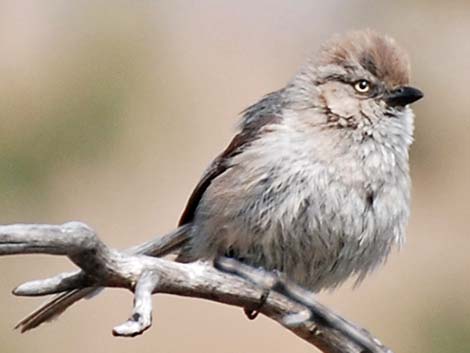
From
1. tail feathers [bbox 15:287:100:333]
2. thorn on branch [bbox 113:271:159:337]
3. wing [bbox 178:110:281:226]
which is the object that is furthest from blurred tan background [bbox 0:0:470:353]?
thorn on branch [bbox 113:271:159:337]

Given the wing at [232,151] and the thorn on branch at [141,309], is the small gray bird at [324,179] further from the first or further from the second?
the thorn on branch at [141,309]

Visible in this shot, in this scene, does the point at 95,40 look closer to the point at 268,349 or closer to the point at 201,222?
the point at 268,349

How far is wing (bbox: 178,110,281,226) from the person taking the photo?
14.2 feet

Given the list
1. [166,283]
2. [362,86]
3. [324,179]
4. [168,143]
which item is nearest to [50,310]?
[166,283]

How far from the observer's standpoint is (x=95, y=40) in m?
7.55

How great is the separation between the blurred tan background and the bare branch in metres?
2.39

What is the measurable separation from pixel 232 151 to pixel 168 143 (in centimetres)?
282

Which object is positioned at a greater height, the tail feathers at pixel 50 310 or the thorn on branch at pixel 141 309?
the thorn on branch at pixel 141 309

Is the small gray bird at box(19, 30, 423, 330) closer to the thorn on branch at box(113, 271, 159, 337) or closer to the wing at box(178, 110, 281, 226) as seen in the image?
the wing at box(178, 110, 281, 226)

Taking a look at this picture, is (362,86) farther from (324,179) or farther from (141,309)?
(141,309)

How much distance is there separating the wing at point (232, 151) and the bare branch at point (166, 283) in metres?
0.57

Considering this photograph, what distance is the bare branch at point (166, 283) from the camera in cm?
308

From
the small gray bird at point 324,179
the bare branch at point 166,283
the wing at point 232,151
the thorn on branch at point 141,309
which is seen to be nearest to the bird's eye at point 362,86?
the small gray bird at point 324,179

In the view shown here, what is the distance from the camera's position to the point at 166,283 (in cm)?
337
